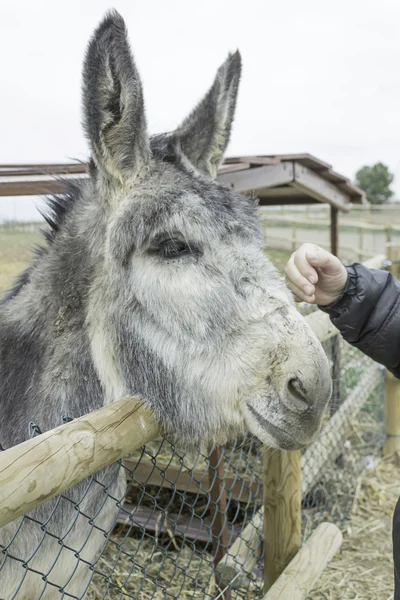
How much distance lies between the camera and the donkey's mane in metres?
2.62

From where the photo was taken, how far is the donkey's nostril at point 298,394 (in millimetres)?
1827

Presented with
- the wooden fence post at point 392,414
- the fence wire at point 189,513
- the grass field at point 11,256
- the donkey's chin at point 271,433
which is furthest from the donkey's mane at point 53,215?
the wooden fence post at point 392,414

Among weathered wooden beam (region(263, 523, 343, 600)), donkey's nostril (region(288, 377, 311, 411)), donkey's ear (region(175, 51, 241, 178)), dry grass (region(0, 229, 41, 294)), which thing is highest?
donkey's ear (region(175, 51, 241, 178))

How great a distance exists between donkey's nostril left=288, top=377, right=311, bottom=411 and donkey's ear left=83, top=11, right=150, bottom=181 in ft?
3.87

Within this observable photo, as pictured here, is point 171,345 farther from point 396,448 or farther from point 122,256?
point 396,448

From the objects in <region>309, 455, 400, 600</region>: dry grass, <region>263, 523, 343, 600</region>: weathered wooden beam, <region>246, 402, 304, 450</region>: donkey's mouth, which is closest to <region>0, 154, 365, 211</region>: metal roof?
<region>246, 402, 304, 450</region>: donkey's mouth

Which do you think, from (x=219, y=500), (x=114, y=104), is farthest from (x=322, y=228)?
(x=114, y=104)

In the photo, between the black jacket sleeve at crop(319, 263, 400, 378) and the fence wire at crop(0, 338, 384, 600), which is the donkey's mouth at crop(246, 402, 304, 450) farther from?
the black jacket sleeve at crop(319, 263, 400, 378)

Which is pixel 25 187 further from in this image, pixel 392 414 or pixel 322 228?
pixel 322 228

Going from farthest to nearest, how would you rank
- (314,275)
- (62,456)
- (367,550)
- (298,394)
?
(367,550) < (314,275) < (298,394) < (62,456)

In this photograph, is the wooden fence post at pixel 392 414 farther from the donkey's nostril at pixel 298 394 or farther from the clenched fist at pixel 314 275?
the donkey's nostril at pixel 298 394

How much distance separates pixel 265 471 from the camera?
2.95 meters

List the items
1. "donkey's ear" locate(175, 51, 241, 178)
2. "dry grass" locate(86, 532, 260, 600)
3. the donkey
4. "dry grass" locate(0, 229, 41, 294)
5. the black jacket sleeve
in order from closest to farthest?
the donkey, the black jacket sleeve, "donkey's ear" locate(175, 51, 241, 178), "dry grass" locate(86, 532, 260, 600), "dry grass" locate(0, 229, 41, 294)

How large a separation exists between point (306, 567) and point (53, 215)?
7.90 ft
